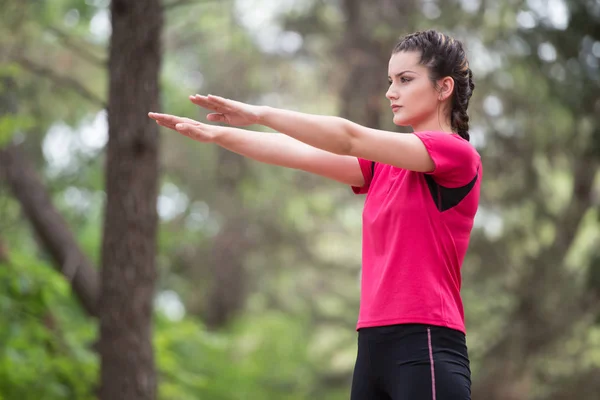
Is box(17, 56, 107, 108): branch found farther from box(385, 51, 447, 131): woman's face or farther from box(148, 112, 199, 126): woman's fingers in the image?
box(385, 51, 447, 131): woman's face

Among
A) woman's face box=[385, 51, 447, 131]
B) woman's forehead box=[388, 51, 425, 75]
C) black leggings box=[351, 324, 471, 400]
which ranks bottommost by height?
black leggings box=[351, 324, 471, 400]

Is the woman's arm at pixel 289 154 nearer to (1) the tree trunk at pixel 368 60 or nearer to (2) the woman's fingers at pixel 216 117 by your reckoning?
(2) the woman's fingers at pixel 216 117

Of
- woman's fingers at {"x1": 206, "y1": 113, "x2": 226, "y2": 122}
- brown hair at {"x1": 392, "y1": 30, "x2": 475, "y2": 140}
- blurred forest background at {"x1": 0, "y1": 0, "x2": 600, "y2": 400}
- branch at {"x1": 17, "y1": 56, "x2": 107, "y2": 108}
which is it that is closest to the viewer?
woman's fingers at {"x1": 206, "y1": 113, "x2": 226, "y2": 122}

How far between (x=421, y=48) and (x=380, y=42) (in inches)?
265

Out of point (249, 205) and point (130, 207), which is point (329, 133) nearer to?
point (130, 207)

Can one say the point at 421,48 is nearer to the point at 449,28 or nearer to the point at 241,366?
the point at 449,28

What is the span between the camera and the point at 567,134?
28.1ft

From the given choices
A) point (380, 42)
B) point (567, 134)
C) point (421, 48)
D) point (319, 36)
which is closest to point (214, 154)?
point (319, 36)

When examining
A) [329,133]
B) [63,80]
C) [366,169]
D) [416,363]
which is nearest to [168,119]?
[329,133]

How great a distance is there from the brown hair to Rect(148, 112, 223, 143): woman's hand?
0.58 m

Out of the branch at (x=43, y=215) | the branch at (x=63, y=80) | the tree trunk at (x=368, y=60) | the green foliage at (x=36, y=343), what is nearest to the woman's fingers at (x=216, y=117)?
the branch at (x=63, y=80)

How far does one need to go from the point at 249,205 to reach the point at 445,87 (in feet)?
36.7

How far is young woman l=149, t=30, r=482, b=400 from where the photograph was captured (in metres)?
2.04

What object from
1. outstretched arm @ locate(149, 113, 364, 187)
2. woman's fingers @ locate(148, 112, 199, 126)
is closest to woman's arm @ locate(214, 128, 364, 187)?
outstretched arm @ locate(149, 113, 364, 187)
